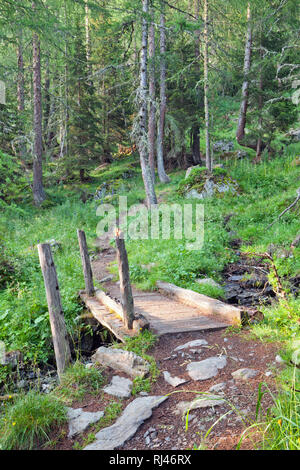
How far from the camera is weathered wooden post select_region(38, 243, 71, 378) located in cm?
482

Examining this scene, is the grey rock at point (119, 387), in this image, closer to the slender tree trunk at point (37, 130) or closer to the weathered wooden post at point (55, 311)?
the weathered wooden post at point (55, 311)

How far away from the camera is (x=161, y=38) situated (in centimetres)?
1817

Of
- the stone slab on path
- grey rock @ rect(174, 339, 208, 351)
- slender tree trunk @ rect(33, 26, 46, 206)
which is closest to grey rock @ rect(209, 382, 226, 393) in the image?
the stone slab on path

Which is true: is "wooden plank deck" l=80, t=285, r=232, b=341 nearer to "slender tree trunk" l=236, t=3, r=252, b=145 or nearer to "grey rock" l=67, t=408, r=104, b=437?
"grey rock" l=67, t=408, r=104, b=437

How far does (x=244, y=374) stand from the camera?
12.4 ft

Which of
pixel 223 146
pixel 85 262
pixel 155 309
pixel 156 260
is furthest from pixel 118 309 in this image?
pixel 223 146

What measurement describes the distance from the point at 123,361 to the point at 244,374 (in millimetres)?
1675

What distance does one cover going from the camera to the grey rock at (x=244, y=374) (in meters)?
3.71

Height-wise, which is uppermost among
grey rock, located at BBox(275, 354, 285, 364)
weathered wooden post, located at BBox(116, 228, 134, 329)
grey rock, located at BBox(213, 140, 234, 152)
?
grey rock, located at BBox(213, 140, 234, 152)

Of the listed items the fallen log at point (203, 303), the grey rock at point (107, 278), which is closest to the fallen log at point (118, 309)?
the fallen log at point (203, 303)

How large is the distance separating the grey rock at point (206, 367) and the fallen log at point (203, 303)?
3.82 ft

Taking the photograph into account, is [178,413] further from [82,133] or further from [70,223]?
[82,133]

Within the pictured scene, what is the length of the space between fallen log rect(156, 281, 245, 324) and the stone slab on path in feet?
7.27

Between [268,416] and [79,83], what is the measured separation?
22383 mm
